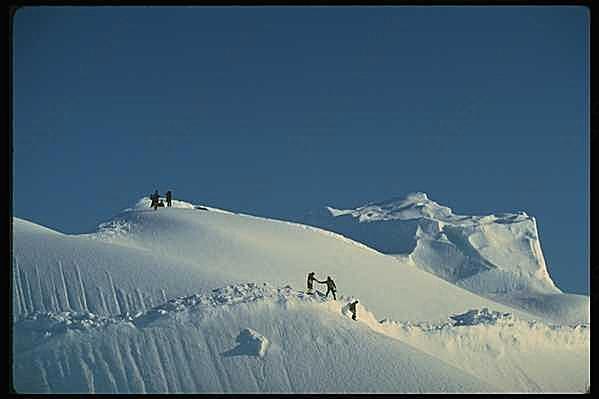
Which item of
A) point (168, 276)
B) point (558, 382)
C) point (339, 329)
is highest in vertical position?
point (168, 276)

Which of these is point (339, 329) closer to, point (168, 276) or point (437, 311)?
point (168, 276)

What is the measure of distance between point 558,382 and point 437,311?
9629 millimetres

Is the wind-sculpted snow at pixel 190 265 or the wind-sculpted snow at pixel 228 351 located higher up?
the wind-sculpted snow at pixel 190 265

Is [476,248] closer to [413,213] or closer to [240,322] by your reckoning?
[413,213]

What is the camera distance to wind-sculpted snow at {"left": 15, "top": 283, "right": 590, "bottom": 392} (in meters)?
21.8

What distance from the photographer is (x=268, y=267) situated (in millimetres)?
39594

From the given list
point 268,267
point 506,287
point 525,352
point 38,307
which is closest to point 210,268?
point 268,267

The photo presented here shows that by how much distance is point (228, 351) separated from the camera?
22.6 m

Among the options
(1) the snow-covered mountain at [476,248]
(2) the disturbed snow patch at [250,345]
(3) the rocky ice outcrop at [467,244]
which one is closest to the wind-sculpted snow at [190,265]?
(2) the disturbed snow patch at [250,345]

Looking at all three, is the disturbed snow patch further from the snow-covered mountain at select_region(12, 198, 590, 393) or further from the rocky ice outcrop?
the rocky ice outcrop

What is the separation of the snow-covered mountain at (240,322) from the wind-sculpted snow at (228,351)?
0.04 metres

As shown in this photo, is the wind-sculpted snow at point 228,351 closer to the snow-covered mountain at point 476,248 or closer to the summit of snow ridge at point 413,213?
the snow-covered mountain at point 476,248

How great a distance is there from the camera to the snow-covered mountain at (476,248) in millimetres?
72750

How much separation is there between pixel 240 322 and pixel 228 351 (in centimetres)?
129
